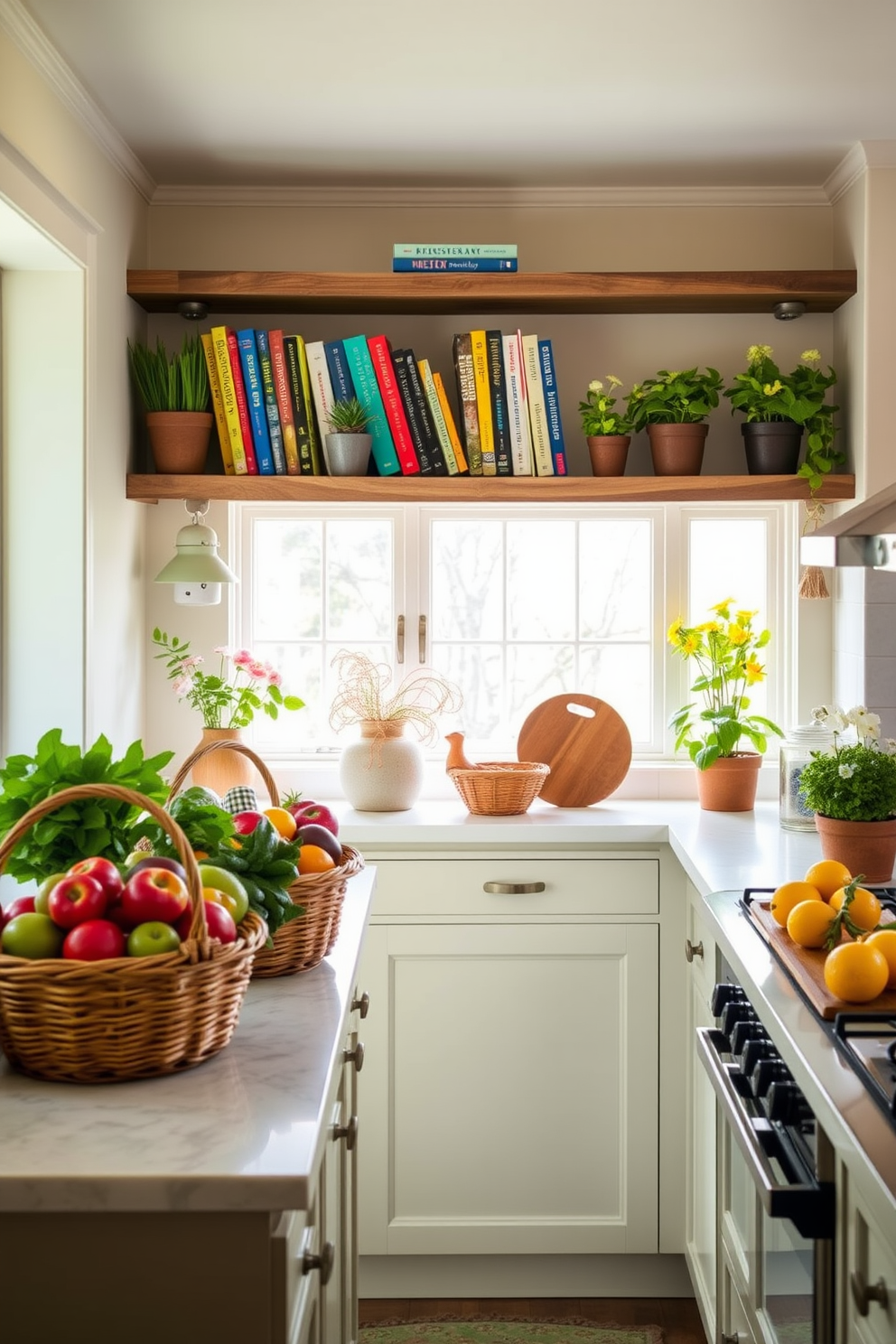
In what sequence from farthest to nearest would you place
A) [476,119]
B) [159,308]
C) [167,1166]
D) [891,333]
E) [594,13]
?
[159,308] < [891,333] < [476,119] < [594,13] < [167,1166]

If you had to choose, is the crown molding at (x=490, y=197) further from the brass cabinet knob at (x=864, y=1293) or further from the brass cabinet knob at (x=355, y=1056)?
the brass cabinet knob at (x=864, y=1293)

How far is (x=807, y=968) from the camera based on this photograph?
178cm

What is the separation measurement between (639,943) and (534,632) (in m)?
0.92

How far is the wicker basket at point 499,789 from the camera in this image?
3000 mm

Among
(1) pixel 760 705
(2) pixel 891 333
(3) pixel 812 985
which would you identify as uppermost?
(2) pixel 891 333

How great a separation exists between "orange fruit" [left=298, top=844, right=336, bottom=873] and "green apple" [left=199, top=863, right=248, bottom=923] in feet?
0.78

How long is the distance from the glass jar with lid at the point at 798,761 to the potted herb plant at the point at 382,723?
33.5 inches

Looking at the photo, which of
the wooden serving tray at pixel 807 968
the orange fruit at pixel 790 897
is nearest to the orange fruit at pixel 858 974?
the wooden serving tray at pixel 807 968

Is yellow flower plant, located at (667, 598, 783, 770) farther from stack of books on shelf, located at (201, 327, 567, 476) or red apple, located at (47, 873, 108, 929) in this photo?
red apple, located at (47, 873, 108, 929)

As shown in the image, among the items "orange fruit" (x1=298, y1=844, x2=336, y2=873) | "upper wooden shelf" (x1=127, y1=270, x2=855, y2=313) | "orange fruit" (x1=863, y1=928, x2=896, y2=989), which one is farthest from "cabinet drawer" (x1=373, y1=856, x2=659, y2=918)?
"upper wooden shelf" (x1=127, y1=270, x2=855, y2=313)

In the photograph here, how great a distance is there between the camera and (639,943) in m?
2.91

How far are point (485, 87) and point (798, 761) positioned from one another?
1568mm

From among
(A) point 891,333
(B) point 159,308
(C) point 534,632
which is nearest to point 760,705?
(C) point 534,632

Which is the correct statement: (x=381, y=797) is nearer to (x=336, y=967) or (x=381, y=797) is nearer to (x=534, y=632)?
(x=534, y=632)
